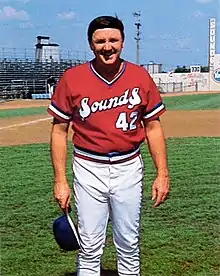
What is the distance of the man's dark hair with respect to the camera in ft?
10.5

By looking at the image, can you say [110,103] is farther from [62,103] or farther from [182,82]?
[182,82]

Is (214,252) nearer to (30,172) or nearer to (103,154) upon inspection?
(103,154)

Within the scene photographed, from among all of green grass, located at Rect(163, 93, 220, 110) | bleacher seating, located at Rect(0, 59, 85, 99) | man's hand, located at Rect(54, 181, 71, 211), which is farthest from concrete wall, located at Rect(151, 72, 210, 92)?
man's hand, located at Rect(54, 181, 71, 211)

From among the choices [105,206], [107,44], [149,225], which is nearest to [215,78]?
[149,225]

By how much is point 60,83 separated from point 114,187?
2.08ft

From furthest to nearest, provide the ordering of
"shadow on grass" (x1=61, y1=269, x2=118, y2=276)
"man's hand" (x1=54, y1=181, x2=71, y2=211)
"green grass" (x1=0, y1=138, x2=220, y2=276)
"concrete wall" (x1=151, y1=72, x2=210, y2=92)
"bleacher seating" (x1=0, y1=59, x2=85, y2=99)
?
"concrete wall" (x1=151, y1=72, x2=210, y2=92)
"bleacher seating" (x1=0, y1=59, x2=85, y2=99)
"green grass" (x1=0, y1=138, x2=220, y2=276)
"shadow on grass" (x1=61, y1=269, x2=118, y2=276)
"man's hand" (x1=54, y1=181, x2=71, y2=211)

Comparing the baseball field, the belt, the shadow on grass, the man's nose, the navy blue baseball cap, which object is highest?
the man's nose

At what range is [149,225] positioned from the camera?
235 inches

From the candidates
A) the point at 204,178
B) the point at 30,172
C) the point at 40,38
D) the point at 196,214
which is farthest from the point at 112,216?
the point at 40,38

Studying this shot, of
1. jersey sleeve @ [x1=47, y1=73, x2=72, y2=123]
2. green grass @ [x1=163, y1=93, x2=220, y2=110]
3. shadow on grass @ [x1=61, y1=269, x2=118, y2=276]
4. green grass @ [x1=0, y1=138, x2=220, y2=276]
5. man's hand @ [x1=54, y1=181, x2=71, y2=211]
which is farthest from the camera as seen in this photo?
green grass @ [x1=163, y1=93, x2=220, y2=110]

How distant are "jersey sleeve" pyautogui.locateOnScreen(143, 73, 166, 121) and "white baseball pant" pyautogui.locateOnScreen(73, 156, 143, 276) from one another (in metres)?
0.24

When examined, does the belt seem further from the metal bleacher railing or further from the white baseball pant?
the metal bleacher railing

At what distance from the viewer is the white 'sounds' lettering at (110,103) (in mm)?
3244

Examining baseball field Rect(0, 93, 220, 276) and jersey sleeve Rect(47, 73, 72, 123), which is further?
baseball field Rect(0, 93, 220, 276)
